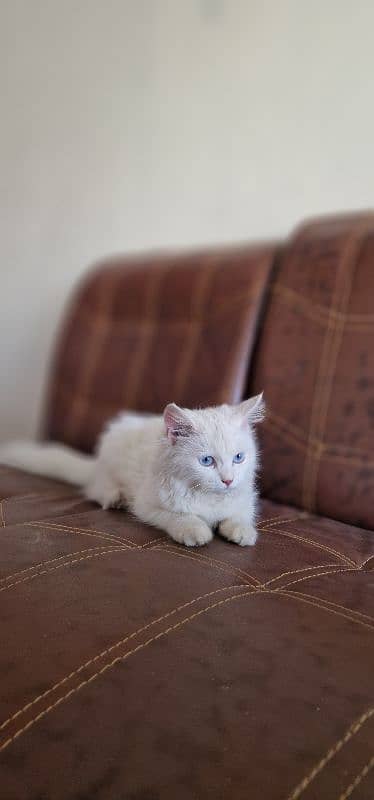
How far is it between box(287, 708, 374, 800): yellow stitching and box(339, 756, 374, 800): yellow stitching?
2cm

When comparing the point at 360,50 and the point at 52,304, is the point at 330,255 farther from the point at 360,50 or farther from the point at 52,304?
the point at 52,304

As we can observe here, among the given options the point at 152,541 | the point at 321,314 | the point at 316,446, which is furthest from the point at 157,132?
the point at 152,541

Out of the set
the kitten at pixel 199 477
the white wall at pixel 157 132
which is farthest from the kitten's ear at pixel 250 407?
the white wall at pixel 157 132

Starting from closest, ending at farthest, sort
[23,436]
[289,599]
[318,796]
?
[318,796]
[289,599]
[23,436]

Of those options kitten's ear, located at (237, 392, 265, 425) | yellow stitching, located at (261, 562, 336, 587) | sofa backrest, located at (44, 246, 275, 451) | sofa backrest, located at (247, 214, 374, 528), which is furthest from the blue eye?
sofa backrest, located at (44, 246, 275, 451)

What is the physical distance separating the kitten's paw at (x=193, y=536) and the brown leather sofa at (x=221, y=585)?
0.02 meters

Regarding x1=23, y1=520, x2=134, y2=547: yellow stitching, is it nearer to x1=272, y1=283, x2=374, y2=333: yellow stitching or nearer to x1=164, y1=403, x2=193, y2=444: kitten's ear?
x1=164, y1=403, x2=193, y2=444: kitten's ear

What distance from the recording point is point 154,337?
5.14 feet

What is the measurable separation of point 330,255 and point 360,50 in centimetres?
61

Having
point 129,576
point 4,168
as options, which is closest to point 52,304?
point 4,168

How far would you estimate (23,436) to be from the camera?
2262mm

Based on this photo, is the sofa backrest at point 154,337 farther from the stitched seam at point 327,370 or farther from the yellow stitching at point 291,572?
the yellow stitching at point 291,572

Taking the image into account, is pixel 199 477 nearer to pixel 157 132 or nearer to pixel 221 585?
pixel 221 585

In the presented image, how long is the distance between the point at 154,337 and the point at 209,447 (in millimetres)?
715
